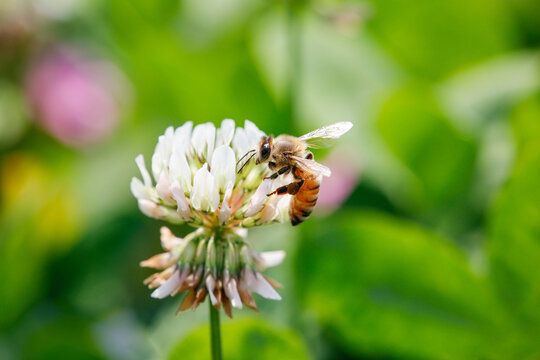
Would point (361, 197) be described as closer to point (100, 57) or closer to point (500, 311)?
point (500, 311)

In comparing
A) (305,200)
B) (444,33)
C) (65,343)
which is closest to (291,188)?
(305,200)

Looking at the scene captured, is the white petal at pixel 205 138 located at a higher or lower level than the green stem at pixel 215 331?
higher

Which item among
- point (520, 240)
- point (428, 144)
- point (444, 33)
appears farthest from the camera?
point (444, 33)

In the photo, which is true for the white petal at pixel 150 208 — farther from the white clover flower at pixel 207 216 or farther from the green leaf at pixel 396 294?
the green leaf at pixel 396 294

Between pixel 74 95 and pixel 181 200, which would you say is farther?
pixel 74 95

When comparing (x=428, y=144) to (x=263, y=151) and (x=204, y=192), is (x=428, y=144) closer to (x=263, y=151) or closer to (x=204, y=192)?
(x=263, y=151)

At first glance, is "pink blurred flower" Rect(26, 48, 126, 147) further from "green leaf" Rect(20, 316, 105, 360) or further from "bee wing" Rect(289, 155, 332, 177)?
"bee wing" Rect(289, 155, 332, 177)

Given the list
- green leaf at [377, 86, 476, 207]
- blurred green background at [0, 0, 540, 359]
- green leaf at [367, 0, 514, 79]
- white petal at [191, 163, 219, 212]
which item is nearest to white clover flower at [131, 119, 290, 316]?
white petal at [191, 163, 219, 212]

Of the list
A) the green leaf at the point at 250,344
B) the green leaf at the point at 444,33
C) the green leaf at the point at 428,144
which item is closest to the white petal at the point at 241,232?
the green leaf at the point at 250,344
